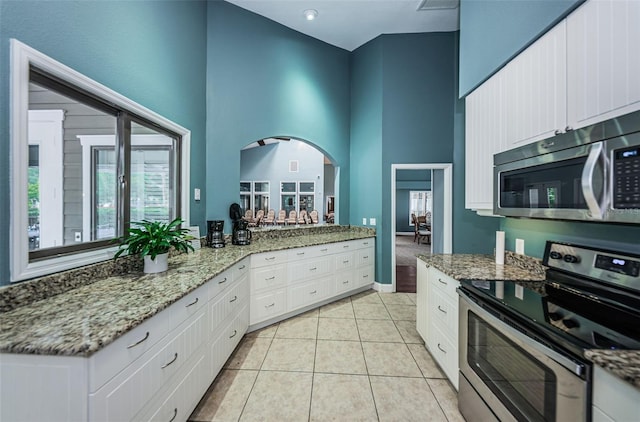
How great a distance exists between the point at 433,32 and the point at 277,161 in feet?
29.7

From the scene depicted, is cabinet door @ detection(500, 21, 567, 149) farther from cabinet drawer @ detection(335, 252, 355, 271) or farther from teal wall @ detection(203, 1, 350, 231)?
teal wall @ detection(203, 1, 350, 231)

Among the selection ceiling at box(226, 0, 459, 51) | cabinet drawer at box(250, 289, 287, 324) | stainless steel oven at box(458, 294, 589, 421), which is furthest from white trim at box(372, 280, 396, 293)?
ceiling at box(226, 0, 459, 51)

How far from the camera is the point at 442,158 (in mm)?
3893

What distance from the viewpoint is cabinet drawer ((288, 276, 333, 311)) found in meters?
3.05

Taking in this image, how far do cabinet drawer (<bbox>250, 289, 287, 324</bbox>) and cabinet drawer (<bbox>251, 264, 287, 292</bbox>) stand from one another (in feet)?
0.24

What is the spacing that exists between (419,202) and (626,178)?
12.5 metres

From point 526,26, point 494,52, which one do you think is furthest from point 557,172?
point 494,52

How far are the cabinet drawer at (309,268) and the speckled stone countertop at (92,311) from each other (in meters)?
1.20

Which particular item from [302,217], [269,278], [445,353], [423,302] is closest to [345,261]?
[269,278]

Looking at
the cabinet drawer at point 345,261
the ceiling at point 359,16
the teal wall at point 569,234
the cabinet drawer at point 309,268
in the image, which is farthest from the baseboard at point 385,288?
the ceiling at point 359,16

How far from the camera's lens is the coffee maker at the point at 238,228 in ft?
10.0

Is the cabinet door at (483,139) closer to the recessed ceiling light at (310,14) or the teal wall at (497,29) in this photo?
the teal wall at (497,29)

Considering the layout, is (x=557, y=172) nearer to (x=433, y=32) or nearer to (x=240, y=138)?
(x=240, y=138)

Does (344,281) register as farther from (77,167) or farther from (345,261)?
(77,167)
